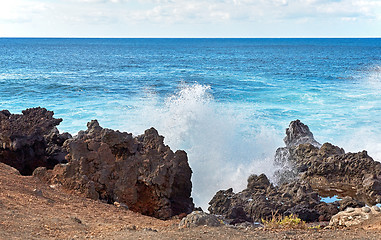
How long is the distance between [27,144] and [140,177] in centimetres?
300

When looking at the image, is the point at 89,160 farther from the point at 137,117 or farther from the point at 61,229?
the point at 137,117

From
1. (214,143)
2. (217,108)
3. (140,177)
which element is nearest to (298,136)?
(214,143)

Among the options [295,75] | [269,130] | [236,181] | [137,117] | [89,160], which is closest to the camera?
[89,160]

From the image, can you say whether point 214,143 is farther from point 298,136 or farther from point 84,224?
point 84,224

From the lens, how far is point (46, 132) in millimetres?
10750

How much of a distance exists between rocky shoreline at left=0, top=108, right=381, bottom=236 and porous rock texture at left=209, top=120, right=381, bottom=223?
21 mm

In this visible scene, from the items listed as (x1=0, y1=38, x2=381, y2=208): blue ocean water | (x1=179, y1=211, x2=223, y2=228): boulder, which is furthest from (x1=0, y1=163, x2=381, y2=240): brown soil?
(x1=0, y1=38, x2=381, y2=208): blue ocean water

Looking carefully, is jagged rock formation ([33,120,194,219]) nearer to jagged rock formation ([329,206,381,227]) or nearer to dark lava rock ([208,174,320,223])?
dark lava rock ([208,174,320,223])

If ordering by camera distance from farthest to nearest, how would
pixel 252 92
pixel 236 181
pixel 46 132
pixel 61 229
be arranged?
pixel 252 92, pixel 236 181, pixel 46 132, pixel 61 229

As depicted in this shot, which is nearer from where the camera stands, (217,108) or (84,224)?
(84,224)

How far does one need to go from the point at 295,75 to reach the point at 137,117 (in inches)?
957

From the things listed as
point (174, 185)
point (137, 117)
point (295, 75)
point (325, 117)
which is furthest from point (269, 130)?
point (295, 75)

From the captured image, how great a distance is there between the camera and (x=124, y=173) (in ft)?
29.0

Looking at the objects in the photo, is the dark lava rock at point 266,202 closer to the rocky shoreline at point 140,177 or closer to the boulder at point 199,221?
the rocky shoreline at point 140,177
